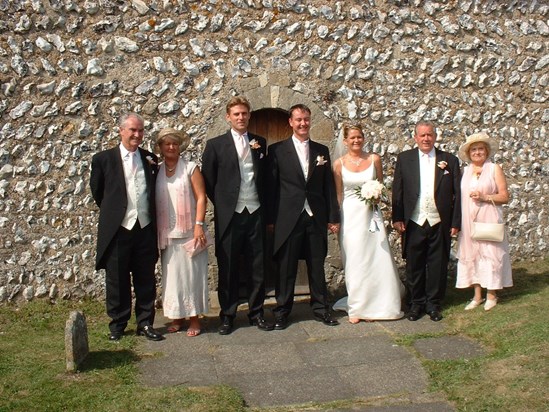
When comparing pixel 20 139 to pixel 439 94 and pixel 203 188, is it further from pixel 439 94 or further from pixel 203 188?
pixel 439 94

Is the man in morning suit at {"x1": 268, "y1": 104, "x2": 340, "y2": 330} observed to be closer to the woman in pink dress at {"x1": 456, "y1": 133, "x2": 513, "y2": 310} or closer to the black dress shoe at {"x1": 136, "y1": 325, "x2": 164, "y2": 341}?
the black dress shoe at {"x1": 136, "y1": 325, "x2": 164, "y2": 341}

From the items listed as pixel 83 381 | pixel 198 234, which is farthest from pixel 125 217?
pixel 83 381

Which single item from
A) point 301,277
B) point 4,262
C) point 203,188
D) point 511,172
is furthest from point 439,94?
point 4,262

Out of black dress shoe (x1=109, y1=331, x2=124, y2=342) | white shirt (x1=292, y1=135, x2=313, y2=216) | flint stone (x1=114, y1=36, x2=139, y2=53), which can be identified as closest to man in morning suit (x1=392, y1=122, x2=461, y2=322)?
white shirt (x1=292, y1=135, x2=313, y2=216)

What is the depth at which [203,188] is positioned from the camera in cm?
563

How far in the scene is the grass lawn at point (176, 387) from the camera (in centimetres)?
422

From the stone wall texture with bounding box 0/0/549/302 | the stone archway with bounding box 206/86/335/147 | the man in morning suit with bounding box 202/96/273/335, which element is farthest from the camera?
the stone archway with bounding box 206/86/335/147

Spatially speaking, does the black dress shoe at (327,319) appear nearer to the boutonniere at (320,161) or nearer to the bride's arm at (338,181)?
the bride's arm at (338,181)

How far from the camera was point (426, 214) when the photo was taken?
6.04 meters

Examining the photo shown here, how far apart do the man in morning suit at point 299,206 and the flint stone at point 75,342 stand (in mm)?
1670

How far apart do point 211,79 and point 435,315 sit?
310cm

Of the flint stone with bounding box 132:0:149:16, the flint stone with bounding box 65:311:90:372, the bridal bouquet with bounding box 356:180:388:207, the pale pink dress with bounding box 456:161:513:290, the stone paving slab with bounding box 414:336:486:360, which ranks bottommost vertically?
the stone paving slab with bounding box 414:336:486:360

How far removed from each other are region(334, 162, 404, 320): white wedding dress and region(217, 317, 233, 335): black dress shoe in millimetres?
1082

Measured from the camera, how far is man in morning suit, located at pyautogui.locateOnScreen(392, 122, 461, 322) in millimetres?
6043
